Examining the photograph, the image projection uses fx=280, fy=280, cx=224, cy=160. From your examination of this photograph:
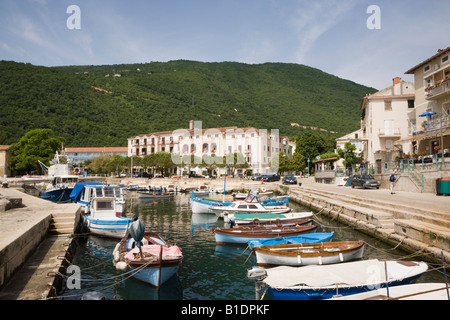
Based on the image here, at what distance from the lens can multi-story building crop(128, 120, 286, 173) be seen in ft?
256

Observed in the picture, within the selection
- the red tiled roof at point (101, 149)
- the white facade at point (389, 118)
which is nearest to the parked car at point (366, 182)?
the white facade at point (389, 118)

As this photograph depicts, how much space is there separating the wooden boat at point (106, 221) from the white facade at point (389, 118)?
120 ft

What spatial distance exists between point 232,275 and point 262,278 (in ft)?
12.5

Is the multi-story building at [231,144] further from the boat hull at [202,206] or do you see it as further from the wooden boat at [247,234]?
the wooden boat at [247,234]

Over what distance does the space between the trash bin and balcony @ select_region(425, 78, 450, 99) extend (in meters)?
13.2

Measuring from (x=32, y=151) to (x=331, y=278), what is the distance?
90.9 meters

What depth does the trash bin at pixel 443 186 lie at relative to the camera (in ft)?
69.4

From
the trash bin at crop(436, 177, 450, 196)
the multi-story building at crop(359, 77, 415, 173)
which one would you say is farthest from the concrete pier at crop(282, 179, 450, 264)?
the multi-story building at crop(359, 77, 415, 173)

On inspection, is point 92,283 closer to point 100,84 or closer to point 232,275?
point 232,275

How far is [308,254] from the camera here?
11016mm

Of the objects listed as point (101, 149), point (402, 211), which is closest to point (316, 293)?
point (402, 211)

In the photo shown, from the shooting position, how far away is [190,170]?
81.5 m
